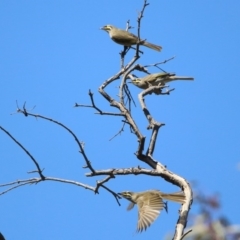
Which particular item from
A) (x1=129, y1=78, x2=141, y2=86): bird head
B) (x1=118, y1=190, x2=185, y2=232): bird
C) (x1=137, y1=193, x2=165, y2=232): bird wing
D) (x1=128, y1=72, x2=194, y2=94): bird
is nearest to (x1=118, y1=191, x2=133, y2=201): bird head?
(x1=118, y1=190, x2=185, y2=232): bird

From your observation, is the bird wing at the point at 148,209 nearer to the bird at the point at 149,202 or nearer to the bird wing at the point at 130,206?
the bird at the point at 149,202

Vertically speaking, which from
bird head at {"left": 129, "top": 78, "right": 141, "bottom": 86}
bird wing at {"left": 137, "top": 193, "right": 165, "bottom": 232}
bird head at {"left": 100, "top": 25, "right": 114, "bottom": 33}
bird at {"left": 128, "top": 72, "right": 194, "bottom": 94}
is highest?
bird head at {"left": 100, "top": 25, "right": 114, "bottom": 33}

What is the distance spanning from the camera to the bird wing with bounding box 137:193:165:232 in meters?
3.82

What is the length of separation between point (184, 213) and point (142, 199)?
875 mm

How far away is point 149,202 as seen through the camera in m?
4.10

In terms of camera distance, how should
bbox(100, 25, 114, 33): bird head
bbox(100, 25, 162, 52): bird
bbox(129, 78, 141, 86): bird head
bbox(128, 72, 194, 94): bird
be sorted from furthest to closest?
bbox(100, 25, 114, 33): bird head, bbox(100, 25, 162, 52): bird, bbox(128, 72, 194, 94): bird, bbox(129, 78, 141, 86): bird head

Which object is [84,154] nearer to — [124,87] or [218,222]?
[124,87]

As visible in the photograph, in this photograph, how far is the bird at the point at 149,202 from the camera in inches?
151

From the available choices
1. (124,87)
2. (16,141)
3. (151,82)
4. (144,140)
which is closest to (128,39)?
(151,82)

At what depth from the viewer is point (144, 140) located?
3.93 m

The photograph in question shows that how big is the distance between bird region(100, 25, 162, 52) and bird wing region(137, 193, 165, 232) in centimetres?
320

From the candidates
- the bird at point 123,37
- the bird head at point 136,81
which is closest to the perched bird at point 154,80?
the bird head at point 136,81

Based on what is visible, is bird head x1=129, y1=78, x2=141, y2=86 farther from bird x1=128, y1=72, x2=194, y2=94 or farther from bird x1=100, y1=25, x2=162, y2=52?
bird x1=100, y1=25, x2=162, y2=52

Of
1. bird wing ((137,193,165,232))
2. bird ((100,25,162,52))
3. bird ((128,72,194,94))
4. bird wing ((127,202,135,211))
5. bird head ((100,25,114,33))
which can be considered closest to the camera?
bird wing ((137,193,165,232))
